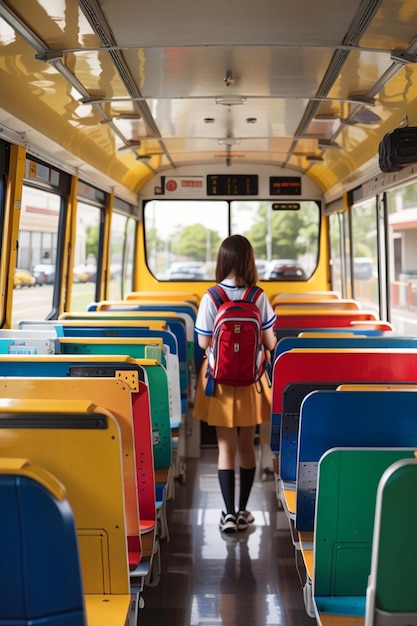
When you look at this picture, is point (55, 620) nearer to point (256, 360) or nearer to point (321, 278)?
point (256, 360)

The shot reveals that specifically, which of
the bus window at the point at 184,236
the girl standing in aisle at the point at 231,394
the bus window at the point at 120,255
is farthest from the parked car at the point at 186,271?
the girl standing in aisle at the point at 231,394

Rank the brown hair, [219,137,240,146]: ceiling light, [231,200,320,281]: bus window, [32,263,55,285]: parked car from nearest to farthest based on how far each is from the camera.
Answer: the brown hair < [32,263,55,285]: parked car < [219,137,240,146]: ceiling light < [231,200,320,281]: bus window

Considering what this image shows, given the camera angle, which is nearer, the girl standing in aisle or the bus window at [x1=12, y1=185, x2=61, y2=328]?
the girl standing in aisle

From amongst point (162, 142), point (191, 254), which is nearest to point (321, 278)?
point (191, 254)

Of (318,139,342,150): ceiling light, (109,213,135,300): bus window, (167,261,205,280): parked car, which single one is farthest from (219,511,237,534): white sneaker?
(167,261,205,280): parked car

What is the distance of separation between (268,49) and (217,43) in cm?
30

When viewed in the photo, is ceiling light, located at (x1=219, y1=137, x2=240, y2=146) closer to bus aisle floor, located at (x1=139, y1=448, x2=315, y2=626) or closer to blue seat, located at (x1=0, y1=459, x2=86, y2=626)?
bus aisle floor, located at (x1=139, y1=448, x2=315, y2=626)

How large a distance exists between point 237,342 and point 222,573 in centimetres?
121

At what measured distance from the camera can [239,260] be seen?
161 inches

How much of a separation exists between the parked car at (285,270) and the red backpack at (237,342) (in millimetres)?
5242

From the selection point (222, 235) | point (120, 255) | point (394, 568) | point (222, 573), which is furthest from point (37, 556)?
point (222, 235)

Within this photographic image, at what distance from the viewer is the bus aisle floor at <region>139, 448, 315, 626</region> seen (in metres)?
3.29

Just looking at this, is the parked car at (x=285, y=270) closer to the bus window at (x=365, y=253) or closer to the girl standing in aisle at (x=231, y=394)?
the bus window at (x=365, y=253)

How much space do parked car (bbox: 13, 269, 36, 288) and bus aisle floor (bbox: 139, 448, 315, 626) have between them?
1.76m
